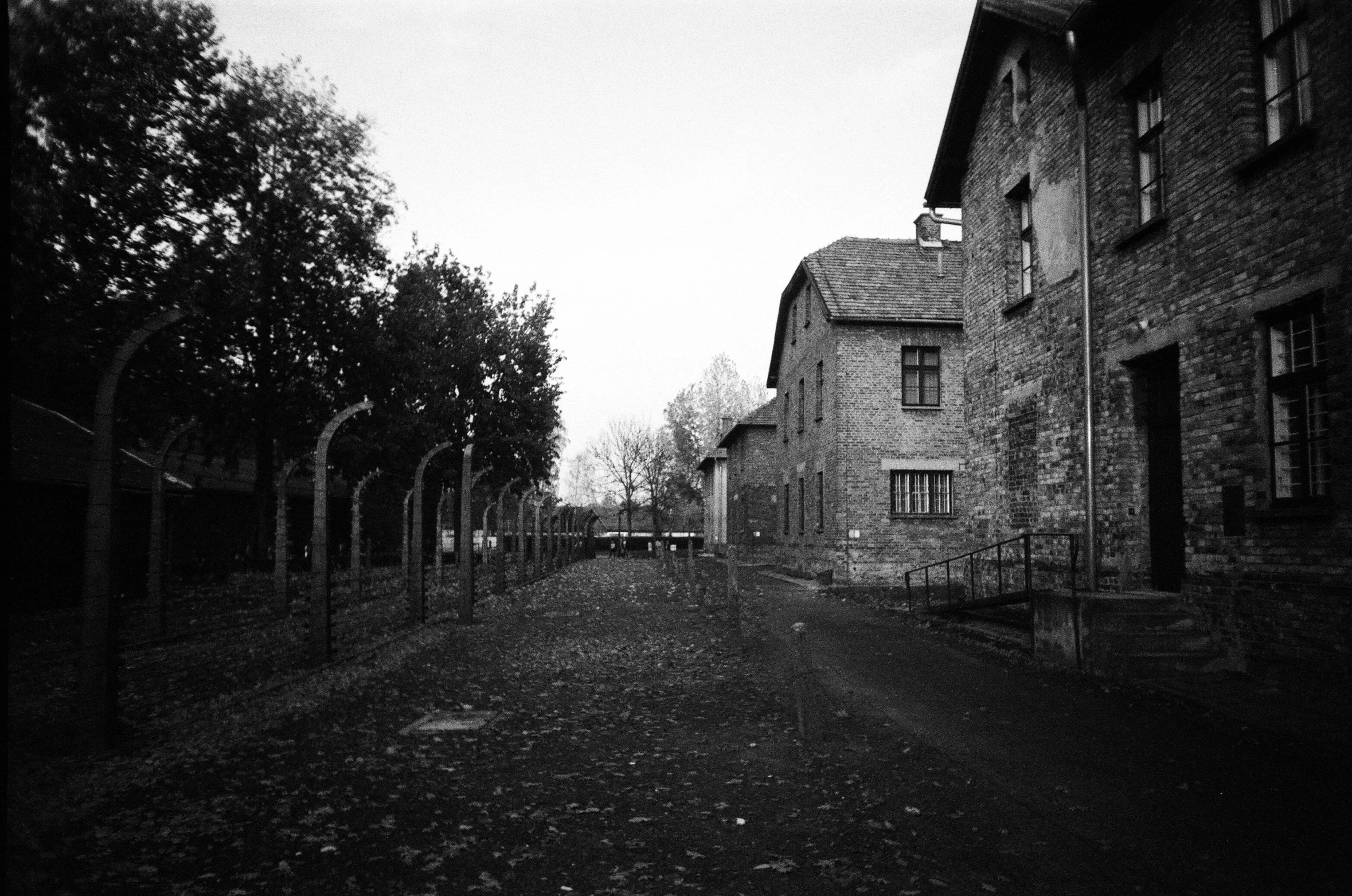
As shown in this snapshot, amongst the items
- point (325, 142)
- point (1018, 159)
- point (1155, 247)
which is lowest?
point (1155, 247)

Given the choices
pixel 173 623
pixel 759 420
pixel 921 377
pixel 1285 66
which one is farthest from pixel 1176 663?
pixel 759 420

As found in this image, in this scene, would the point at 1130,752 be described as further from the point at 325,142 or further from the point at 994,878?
the point at 325,142

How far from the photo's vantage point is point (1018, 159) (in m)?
14.8

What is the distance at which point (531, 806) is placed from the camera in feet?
17.6

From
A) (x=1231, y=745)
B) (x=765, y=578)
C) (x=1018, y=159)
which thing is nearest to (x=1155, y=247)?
(x=1018, y=159)

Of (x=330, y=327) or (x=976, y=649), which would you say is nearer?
(x=976, y=649)

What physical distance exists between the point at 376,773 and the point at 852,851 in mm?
3141

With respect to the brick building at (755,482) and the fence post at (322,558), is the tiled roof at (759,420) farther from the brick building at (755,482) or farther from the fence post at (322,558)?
the fence post at (322,558)

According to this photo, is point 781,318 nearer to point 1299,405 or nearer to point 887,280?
point 887,280

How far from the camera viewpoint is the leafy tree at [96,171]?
14.2 ft

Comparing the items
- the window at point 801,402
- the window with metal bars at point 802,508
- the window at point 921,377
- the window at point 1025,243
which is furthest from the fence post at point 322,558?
the window at point 801,402

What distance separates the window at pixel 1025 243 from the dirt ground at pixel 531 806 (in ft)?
28.0

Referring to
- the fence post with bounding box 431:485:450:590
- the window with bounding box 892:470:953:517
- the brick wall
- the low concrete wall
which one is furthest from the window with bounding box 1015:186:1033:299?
the window with bounding box 892:470:953:517

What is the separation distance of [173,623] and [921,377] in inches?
736
